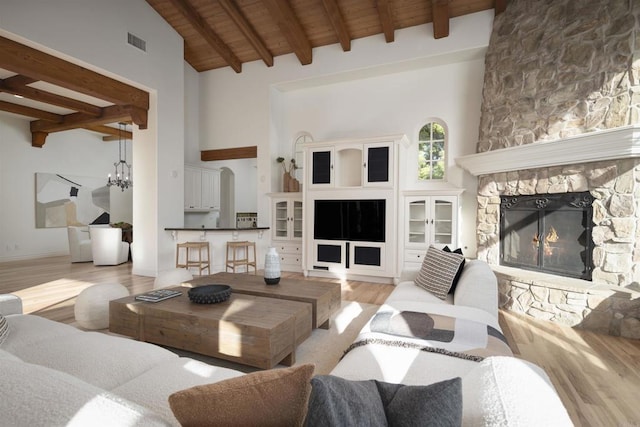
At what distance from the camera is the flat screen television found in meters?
4.84

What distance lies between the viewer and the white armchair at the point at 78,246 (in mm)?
6484

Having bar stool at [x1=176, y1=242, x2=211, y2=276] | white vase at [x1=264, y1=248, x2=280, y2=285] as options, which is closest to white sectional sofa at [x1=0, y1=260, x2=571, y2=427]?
white vase at [x1=264, y1=248, x2=280, y2=285]

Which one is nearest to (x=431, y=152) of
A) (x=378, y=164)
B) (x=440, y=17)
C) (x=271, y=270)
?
(x=378, y=164)

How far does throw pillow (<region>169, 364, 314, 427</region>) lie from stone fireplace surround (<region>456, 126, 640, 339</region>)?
3.42m

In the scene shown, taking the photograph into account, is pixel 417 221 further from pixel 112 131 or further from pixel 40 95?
pixel 112 131

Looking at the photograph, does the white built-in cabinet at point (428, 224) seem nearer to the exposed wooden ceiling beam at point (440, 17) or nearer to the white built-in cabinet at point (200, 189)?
the exposed wooden ceiling beam at point (440, 17)

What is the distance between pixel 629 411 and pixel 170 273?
12.2 feet

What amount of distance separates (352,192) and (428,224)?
1.23m

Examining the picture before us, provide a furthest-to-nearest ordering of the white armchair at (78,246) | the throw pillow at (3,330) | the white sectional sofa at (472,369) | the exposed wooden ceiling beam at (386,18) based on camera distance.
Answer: the white armchair at (78,246) → the exposed wooden ceiling beam at (386,18) → the throw pillow at (3,330) → the white sectional sofa at (472,369)

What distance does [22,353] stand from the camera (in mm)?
1497

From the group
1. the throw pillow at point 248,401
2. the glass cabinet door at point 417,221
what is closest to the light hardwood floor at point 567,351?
the glass cabinet door at point 417,221

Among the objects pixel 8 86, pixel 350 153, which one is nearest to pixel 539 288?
pixel 350 153

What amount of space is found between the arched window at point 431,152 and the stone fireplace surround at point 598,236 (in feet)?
5.06

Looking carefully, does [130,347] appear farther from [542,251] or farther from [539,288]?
[542,251]
